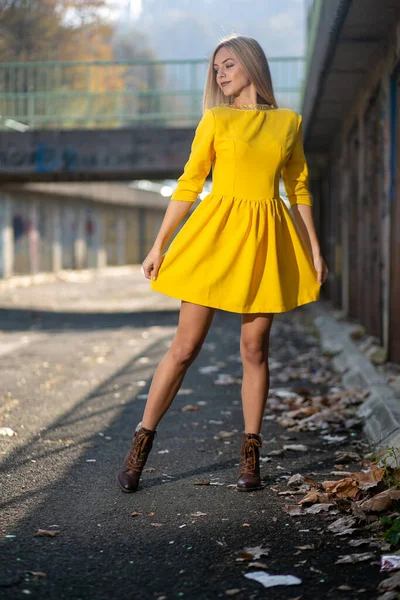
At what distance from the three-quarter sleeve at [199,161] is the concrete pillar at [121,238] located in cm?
4220

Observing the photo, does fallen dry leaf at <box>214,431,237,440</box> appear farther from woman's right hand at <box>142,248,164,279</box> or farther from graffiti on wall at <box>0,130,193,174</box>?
graffiti on wall at <box>0,130,193,174</box>

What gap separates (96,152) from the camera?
65.6 feet

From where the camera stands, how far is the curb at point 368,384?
5.60 metres

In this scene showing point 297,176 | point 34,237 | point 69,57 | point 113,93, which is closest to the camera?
point 297,176

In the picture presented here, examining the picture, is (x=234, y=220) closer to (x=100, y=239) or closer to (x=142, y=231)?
(x=100, y=239)

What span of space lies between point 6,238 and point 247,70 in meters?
26.2

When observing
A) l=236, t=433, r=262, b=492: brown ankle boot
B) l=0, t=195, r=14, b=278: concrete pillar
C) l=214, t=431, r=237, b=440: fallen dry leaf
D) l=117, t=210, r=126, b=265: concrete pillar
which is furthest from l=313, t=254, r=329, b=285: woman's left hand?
l=117, t=210, r=126, b=265: concrete pillar

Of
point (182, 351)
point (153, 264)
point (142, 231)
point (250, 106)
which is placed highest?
point (250, 106)

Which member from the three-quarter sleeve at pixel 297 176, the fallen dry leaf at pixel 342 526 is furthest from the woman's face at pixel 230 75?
the fallen dry leaf at pixel 342 526

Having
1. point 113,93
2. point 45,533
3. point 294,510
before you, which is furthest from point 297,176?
point 113,93

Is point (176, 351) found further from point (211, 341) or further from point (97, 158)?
point (97, 158)

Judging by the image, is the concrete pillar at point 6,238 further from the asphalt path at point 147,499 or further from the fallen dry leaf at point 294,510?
the fallen dry leaf at point 294,510

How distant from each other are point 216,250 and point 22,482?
1.56 m

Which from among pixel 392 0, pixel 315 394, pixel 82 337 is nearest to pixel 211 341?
pixel 82 337
